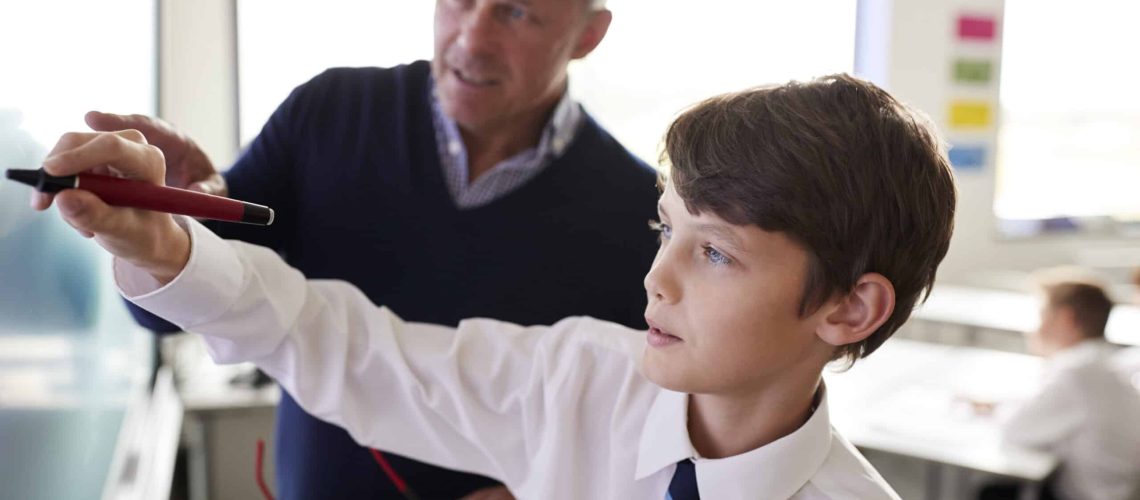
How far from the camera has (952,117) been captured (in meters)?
5.39

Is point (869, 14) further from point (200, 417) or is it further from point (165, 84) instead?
point (200, 417)

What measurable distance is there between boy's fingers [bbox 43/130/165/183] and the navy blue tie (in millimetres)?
664

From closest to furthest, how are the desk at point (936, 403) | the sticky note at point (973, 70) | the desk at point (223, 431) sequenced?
the desk at point (936, 403) → the desk at point (223, 431) → the sticky note at point (973, 70)

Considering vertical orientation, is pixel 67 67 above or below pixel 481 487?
above

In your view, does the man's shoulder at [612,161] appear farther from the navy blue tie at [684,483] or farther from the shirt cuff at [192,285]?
the shirt cuff at [192,285]

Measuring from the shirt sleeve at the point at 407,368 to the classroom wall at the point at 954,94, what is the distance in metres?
4.38

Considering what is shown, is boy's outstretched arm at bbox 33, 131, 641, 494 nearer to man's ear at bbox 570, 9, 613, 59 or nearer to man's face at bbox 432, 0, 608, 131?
man's face at bbox 432, 0, 608, 131

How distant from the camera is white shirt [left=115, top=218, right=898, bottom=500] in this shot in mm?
1101

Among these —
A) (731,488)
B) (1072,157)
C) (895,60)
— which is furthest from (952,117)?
(731,488)

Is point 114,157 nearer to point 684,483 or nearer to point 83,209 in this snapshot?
point 83,209

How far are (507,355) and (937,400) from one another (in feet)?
A: 8.54

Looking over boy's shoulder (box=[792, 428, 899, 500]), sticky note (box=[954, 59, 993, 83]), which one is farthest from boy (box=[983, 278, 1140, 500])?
sticky note (box=[954, 59, 993, 83])

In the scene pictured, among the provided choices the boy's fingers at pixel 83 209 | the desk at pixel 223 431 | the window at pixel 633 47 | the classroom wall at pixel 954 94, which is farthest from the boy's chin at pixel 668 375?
the classroom wall at pixel 954 94

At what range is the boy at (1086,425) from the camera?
302 cm
